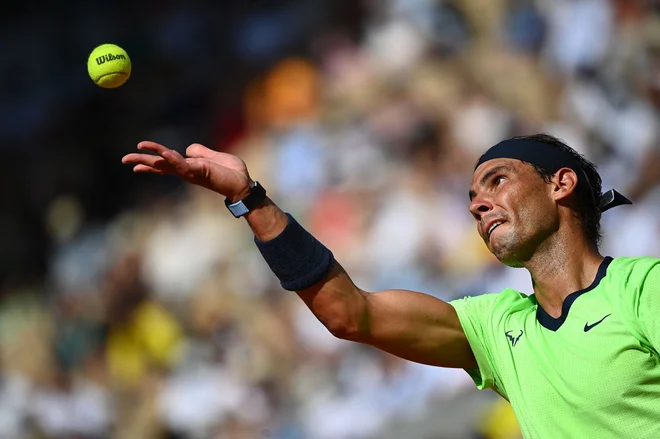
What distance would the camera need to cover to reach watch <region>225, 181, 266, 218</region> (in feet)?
12.5

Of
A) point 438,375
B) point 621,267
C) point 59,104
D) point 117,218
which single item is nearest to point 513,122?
point 438,375

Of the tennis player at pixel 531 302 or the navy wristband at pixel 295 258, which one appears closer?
the tennis player at pixel 531 302

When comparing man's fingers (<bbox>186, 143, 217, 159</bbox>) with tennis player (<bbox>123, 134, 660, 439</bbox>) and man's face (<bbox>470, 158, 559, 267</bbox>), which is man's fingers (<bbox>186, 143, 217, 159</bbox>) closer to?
tennis player (<bbox>123, 134, 660, 439</bbox>)

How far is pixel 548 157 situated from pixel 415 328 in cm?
84

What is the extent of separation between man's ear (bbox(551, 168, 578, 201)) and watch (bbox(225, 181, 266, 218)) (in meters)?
1.11

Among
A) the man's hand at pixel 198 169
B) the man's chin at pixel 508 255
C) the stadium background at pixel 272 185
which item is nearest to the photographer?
the man's hand at pixel 198 169

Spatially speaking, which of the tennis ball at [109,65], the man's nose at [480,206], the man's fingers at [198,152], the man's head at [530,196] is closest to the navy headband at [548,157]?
the man's head at [530,196]

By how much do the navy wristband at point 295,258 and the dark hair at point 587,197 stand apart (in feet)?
2.98

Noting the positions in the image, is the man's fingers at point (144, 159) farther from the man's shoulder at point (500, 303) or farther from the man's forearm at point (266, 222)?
the man's shoulder at point (500, 303)

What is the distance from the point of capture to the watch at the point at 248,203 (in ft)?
12.5

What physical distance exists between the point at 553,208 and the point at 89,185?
9.34 metres

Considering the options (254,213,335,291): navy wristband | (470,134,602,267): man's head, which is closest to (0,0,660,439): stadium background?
(470,134,602,267): man's head

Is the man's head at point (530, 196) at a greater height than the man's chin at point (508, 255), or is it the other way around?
the man's head at point (530, 196)

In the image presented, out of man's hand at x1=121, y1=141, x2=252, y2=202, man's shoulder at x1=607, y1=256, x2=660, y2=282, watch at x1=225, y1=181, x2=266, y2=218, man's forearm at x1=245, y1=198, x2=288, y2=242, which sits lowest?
man's shoulder at x1=607, y1=256, x2=660, y2=282
